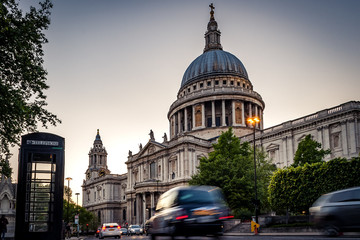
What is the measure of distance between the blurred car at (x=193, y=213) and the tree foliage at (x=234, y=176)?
1262 inches

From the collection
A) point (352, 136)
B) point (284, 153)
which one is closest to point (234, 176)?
point (352, 136)

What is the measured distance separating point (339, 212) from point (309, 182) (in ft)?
76.0

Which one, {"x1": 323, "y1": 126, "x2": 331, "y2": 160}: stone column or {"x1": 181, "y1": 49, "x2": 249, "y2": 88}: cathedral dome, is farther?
{"x1": 181, "y1": 49, "x2": 249, "y2": 88}: cathedral dome

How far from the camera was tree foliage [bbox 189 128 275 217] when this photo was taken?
47344 mm

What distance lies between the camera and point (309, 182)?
38.6m

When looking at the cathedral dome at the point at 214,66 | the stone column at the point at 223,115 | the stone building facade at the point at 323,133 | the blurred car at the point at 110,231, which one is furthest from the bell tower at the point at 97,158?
the blurred car at the point at 110,231

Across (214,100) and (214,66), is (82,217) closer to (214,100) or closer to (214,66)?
(214,100)

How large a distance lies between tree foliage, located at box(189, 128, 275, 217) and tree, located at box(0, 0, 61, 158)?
28.8m

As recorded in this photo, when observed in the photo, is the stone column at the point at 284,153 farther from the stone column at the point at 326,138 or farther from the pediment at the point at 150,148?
the pediment at the point at 150,148

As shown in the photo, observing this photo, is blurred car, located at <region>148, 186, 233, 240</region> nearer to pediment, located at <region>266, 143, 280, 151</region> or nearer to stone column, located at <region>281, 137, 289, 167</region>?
stone column, located at <region>281, 137, 289, 167</region>

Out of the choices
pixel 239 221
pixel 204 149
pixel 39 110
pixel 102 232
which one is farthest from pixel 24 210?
pixel 204 149

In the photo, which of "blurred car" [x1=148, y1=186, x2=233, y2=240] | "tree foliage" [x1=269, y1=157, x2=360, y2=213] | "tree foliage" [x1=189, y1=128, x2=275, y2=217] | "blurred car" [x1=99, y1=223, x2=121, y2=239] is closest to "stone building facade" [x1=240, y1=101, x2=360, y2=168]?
"tree foliage" [x1=189, y1=128, x2=275, y2=217]

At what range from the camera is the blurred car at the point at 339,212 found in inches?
618

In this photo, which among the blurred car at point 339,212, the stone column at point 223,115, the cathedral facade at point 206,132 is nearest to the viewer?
the blurred car at point 339,212
